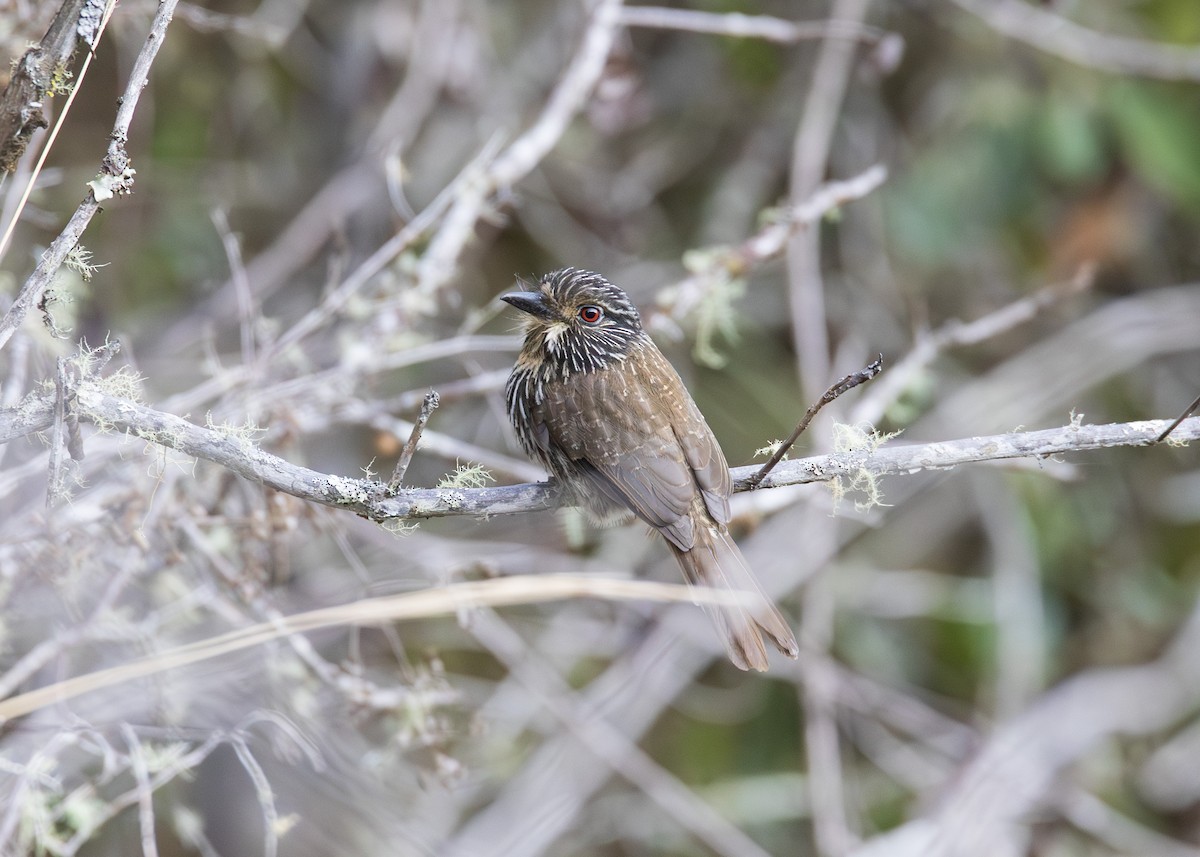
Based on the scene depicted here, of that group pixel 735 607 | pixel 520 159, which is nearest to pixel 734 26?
pixel 520 159

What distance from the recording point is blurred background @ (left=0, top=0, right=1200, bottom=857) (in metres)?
3.83

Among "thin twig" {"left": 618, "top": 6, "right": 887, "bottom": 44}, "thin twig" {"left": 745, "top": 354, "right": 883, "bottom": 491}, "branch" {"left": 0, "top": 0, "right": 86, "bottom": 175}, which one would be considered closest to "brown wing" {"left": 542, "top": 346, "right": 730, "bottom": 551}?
"thin twig" {"left": 745, "top": 354, "right": 883, "bottom": 491}

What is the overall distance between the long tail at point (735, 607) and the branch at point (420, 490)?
1.16 feet

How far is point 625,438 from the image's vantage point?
275 cm

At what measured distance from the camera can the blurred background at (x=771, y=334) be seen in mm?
3826

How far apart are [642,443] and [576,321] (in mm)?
449

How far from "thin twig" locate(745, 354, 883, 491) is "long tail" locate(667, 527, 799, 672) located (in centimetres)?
51

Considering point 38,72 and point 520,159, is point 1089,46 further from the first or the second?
point 38,72

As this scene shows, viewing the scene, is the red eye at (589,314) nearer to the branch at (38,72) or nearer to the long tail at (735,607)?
the long tail at (735,607)

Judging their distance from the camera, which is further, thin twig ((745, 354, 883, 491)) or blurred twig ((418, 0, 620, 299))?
blurred twig ((418, 0, 620, 299))

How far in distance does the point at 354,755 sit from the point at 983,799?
2.23 m

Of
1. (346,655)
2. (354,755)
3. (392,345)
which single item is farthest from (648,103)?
(354,755)

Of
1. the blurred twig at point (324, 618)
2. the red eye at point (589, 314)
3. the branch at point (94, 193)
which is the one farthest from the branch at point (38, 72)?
the red eye at point (589, 314)

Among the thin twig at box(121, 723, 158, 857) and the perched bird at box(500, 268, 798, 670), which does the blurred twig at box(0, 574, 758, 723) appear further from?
the perched bird at box(500, 268, 798, 670)
